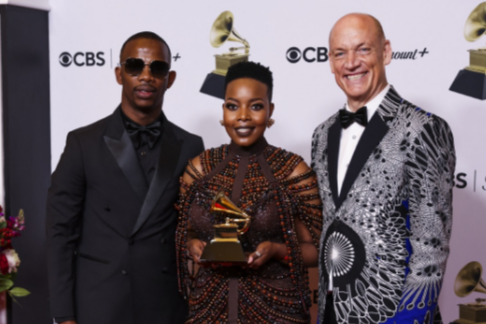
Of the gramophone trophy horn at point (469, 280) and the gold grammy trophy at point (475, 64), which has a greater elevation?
the gold grammy trophy at point (475, 64)

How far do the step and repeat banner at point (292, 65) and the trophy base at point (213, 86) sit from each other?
0.04m

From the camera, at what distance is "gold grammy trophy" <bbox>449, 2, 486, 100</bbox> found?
11.7 ft

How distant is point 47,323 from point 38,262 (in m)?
0.44

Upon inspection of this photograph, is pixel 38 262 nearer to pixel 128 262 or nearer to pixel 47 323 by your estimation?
pixel 47 323

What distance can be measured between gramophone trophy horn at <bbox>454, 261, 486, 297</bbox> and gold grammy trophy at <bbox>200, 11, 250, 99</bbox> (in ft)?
6.10

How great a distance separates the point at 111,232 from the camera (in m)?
2.76

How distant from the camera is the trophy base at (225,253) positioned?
2.36 metres

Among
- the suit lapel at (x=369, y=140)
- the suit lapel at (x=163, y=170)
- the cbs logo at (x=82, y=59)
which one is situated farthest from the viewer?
the cbs logo at (x=82, y=59)

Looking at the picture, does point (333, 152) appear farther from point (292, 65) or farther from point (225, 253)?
point (292, 65)

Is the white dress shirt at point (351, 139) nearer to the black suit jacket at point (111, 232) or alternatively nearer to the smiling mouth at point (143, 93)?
the black suit jacket at point (111, 232)

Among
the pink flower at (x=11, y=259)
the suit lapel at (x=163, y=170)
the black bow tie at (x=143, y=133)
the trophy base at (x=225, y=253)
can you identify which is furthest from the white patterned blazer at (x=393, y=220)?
the pink flower at (x=11, y=259)

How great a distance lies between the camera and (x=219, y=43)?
4.05 meters

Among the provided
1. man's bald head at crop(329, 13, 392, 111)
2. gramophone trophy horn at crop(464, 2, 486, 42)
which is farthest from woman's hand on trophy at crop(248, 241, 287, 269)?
gramophone trophy horn at crop(464, 2, 486, 42)

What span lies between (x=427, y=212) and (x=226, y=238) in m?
0.75
